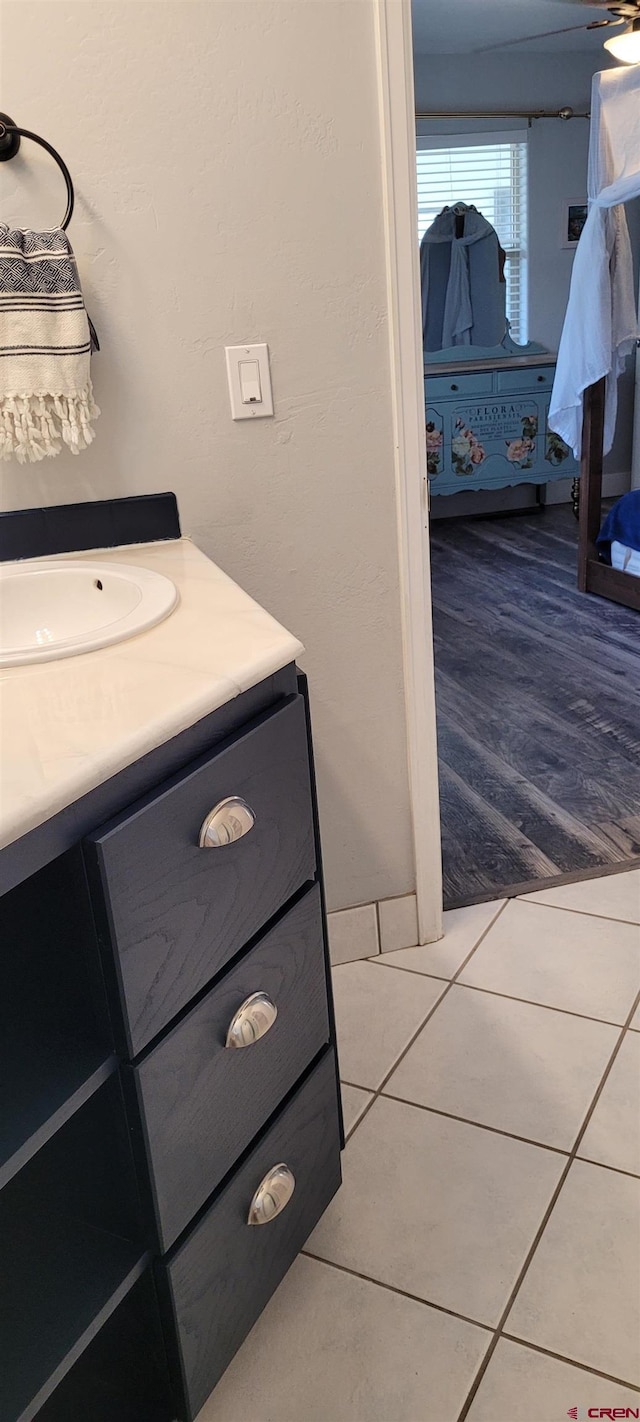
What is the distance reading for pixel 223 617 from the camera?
1.13 m

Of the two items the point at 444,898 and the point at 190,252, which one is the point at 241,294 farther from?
the point at 444,898

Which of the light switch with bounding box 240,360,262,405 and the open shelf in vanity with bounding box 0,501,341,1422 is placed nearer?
the open shelf in vanity with bounding box 0,501,341,1422

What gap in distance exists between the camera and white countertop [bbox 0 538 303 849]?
30.1 inches

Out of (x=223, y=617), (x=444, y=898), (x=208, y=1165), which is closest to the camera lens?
(x=208, y=1165)

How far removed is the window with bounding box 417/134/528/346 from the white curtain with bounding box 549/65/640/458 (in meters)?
1.86

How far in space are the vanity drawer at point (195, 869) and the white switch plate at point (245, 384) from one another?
677 millimetres

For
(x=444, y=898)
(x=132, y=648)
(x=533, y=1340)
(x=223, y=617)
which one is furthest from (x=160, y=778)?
(x=444, y=898)

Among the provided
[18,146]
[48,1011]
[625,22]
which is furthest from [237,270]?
[625,22]

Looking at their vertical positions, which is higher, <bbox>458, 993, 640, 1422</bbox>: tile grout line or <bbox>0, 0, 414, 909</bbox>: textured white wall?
<bbox>0, 0, 414, 909</bbox>: textured white wall

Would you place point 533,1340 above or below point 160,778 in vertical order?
below

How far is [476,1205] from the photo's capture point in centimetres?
138

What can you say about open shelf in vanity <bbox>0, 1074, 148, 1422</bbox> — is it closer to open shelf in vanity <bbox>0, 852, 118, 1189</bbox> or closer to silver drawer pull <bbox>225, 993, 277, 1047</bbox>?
open shelf in vanity <bbox>0, 852, 118, 1189</bbox>

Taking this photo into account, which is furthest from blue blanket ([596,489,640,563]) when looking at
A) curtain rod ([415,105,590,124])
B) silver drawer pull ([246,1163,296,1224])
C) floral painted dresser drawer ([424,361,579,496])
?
silver drawer pull ([246,1163,296,1224])

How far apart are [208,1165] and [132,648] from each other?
527 mm
